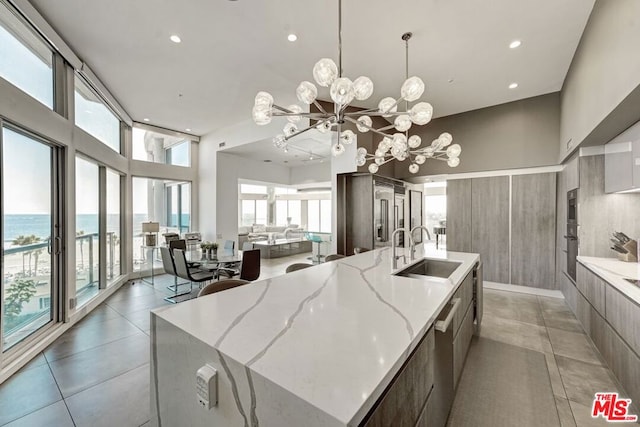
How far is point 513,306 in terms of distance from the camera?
161 inches

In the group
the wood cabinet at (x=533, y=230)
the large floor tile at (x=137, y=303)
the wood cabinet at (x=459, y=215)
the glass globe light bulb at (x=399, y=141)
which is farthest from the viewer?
the wood cabinet at (x=459, y=215)

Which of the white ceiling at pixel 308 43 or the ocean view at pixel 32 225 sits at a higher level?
the white ceiling at pixel 308 43

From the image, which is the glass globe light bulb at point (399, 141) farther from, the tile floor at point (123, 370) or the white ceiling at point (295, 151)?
the white ceiling at point (295, 151)

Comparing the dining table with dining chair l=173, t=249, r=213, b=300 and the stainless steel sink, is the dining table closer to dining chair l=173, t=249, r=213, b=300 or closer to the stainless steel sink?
dining chair l=173, t=249, r=213, b=300

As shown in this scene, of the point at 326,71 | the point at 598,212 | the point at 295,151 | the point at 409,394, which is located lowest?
the point at 409,394

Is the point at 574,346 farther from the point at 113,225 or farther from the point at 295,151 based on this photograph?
the point at 113,225

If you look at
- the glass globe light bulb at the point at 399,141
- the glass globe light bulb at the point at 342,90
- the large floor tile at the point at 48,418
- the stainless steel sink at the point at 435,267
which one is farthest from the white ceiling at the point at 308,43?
the large floor tile at the point at 48,418

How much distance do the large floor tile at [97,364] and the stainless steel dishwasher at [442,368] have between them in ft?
8.80

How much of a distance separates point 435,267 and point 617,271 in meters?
1.64

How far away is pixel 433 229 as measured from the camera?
958cm

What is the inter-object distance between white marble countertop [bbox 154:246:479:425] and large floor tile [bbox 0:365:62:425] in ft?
6.03

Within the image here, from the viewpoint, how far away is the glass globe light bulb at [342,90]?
1.81 meters

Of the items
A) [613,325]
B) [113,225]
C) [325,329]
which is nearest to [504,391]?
[613,325]

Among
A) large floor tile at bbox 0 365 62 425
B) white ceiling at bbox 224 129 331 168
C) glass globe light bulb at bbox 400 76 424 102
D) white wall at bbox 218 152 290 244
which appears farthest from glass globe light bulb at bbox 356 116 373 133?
white wall at bbox 218 152 290 244
